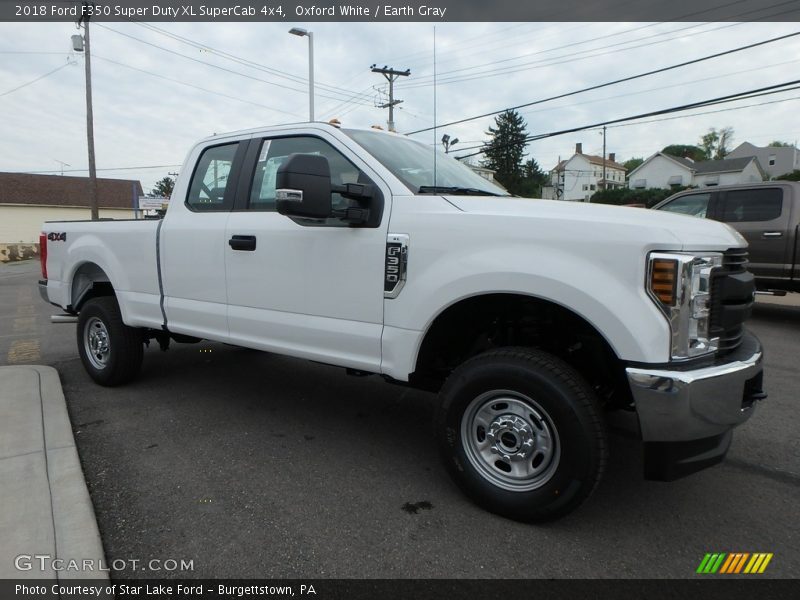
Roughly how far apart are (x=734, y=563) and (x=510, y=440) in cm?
Answer: 109

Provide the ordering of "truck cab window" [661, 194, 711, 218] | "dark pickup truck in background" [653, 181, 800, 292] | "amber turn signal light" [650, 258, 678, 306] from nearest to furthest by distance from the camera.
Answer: "amber turn signal light" [650, 258, 678, 306] → "dark pickup truck in background" [653, 181, 800, 292] → "truck cab window" [661, 194, 711, 218]

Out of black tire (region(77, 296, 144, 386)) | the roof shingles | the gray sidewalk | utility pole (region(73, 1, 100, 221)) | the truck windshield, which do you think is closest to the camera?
the gray sidewalk

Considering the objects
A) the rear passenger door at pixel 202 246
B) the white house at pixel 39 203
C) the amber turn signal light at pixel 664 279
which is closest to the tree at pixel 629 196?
the rear passenger door at pixel 202 246

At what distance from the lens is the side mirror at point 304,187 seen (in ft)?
8.87

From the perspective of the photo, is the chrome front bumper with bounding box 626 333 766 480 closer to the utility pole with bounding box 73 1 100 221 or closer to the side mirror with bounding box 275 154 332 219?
Answer: the side mirror with bounding box 275 154 332 219

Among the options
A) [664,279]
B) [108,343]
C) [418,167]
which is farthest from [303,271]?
[108,343]

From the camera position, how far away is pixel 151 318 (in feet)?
14.0

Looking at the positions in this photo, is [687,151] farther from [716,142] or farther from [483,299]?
[483,299]

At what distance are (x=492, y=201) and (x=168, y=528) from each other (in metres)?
2.35

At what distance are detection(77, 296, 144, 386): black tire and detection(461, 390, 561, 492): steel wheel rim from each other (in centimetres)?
330

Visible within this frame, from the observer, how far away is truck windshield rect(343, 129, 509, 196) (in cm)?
315

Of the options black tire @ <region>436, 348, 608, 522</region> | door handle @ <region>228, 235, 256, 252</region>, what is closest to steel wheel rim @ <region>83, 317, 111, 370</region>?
door handle @ <region>228, 235, 256, 252</region>

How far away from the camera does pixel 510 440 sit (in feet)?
8.70

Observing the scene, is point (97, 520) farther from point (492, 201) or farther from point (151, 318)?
point (492, 201)
